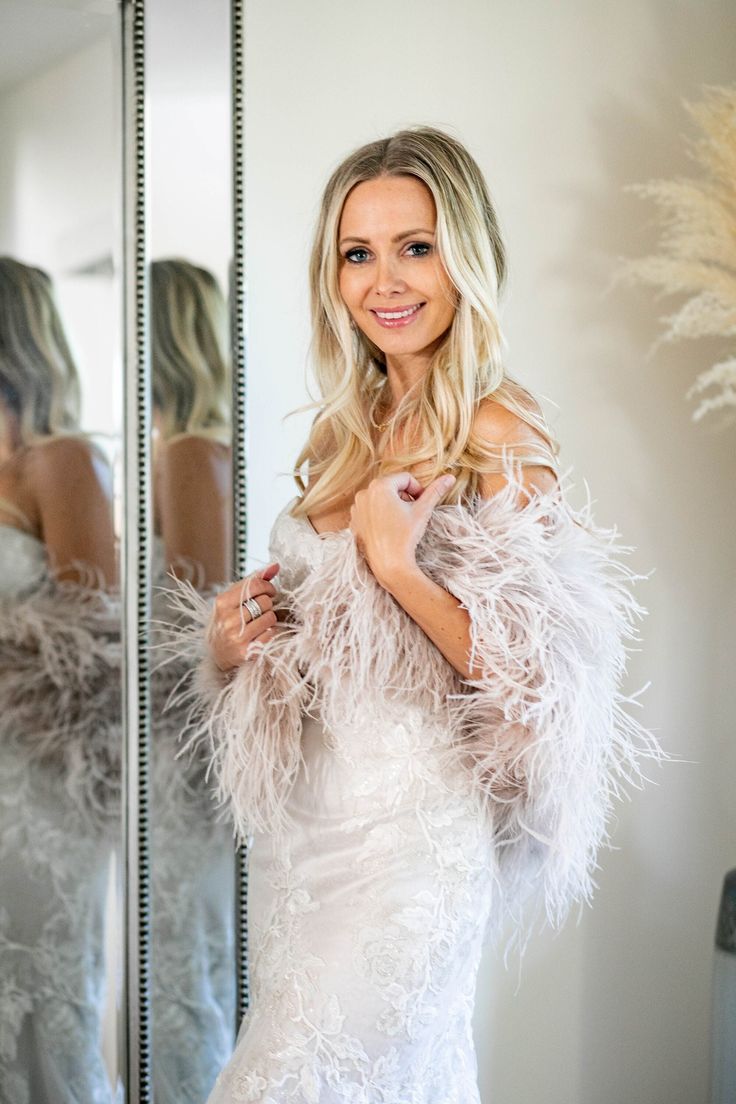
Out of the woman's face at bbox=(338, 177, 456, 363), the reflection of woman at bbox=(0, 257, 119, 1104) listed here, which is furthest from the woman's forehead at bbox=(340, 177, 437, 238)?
the reflection of woman at bbox=(0, 257, 119, 1104)

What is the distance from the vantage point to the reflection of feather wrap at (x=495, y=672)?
1.43 metres

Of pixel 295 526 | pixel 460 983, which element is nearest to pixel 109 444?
pixel 295 526

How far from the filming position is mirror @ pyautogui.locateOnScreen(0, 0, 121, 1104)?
79.4 inches

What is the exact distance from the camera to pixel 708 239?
229 cm

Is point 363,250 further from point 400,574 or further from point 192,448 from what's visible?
point 192,448

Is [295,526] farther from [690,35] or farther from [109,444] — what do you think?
[690,35]

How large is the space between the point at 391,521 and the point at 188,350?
79cm

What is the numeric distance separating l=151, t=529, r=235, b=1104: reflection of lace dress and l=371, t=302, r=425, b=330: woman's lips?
2.19 feet

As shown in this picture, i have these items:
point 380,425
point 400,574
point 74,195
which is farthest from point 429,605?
point 74,195

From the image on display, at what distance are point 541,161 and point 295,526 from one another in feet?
3.43

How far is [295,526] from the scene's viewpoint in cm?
170

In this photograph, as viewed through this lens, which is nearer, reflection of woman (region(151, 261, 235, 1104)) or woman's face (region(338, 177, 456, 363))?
woman's face (region(338, 177, 456, 363))

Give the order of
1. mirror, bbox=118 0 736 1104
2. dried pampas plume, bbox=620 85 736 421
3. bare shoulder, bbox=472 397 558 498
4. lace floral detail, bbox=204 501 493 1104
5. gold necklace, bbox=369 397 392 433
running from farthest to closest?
1. dried pampas plume, bbox=620 85 736 421
2. mirror, bbox=118 0 736 1104
3. gold necklace, bbox=369 397 392 433
4. bare shoulder, bbox=472 397 558 498
5. lace floral detail, bbox=204 501 493 1104

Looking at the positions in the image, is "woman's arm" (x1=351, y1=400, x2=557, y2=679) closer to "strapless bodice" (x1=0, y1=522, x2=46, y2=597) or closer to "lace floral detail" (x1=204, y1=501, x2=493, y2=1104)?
"lace floral detail" (x1=204, y1=501, x2=493, y2=1104)
